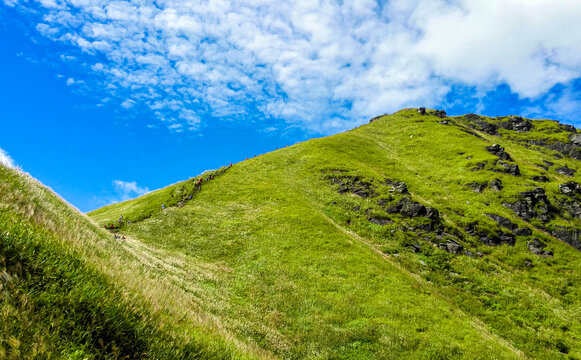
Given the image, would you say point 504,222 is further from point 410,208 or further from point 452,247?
point 410,208

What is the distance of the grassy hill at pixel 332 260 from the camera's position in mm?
5199

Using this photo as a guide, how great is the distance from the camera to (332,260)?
2808 centimetres

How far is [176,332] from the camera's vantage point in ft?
14.5

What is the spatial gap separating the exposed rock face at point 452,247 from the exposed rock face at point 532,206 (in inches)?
847

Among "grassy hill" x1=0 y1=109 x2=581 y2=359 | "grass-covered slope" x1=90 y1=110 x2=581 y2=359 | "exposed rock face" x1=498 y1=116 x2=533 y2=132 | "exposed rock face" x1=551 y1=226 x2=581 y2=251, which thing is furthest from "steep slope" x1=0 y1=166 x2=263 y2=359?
"exposed rock face" x1=498 y1=116 x2=533 y2=132

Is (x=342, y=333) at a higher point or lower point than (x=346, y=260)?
lower

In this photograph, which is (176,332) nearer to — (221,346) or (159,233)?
(221,346)

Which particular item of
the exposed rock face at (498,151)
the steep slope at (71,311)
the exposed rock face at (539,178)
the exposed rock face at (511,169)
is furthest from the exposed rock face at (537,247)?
the steep slope at (71,311)

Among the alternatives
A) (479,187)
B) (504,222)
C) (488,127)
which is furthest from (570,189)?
(488,127)

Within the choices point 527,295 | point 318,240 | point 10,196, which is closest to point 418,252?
point 527,295

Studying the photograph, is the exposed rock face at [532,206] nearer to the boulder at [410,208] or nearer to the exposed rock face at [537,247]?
the exposed rock face at [537,247]

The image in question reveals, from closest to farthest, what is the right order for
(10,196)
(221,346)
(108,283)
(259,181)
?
1. (108,283)
2. (221,346)
3. (10,196)
4. (259,181)

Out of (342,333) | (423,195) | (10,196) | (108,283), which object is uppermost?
(423,195)

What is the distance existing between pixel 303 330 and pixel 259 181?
38.0m
